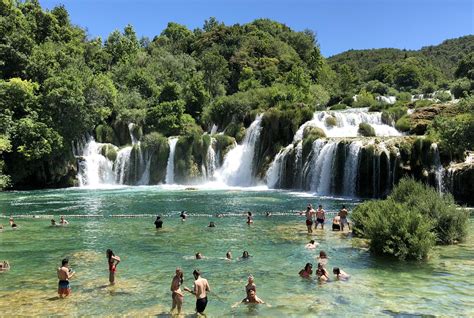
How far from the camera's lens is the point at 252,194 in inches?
1670

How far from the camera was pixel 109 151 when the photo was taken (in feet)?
182

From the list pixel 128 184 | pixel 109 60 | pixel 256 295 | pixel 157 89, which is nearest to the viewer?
pixel 256 295

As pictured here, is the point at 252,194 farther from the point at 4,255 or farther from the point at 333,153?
the point at 4,255

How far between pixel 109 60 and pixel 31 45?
103 ft

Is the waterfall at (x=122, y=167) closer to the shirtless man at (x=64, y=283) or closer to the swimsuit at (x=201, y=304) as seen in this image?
the shirtless man at (x=64, y=283)

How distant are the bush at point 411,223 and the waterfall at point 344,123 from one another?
2864 centimetres

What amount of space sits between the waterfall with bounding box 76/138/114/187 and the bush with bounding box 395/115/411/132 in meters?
32.6

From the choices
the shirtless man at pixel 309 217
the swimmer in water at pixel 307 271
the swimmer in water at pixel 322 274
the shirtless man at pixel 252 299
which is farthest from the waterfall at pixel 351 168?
the shirtless man at pixel 252 299

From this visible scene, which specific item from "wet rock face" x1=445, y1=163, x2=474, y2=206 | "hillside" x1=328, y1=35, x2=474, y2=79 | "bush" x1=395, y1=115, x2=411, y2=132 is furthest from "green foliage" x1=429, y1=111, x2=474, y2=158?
"hillside" x1=328, y1=35, x2=474, y2=79

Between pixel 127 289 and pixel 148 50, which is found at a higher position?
pixel 148 50

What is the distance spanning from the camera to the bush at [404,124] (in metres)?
47.6

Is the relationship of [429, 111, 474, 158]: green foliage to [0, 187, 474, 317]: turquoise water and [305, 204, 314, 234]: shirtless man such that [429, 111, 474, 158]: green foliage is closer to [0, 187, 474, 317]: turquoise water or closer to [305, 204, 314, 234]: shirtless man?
[0, 187, 474, 317]: turquoise water

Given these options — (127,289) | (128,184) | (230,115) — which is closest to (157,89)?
(230,115)

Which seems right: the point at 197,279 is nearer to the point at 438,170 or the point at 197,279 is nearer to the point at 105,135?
the point at 438,170
